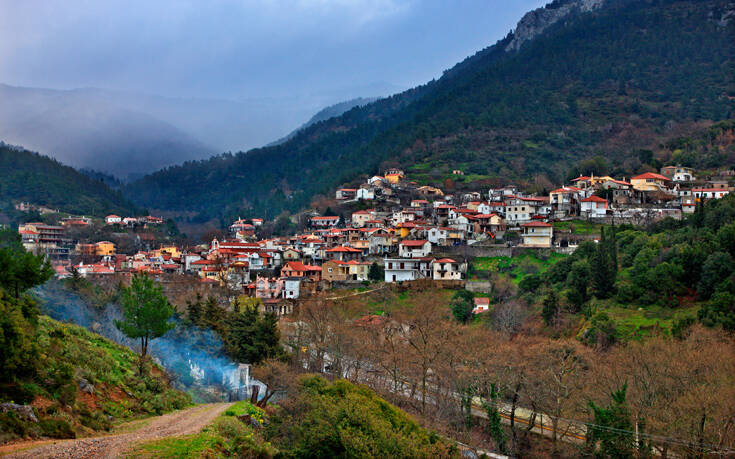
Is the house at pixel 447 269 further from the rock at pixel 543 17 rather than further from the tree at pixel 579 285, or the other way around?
the rock at pixel 543 17

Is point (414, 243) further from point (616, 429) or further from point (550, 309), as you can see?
point (616, 429)

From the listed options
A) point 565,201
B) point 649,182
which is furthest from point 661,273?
point 649,182

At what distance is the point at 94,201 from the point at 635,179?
8069 centimetres

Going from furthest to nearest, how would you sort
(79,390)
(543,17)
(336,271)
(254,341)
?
1. (543,17)
2. (336,271)
3. (254,341)
4. (79,390)

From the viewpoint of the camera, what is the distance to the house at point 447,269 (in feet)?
148

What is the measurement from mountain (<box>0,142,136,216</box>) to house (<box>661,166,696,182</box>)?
77173 mm

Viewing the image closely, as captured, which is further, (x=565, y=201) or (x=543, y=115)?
(x=543, y=115)

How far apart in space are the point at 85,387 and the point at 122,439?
3169 millimetres

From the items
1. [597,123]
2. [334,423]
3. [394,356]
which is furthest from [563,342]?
[597,123]

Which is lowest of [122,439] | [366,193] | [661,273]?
[122,439]

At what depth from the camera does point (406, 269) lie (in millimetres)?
46531

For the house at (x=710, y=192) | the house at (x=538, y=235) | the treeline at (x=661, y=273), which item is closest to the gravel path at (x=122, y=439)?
the treeline at (x=661, y=273)

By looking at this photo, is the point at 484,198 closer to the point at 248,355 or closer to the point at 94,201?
the point at 248,355

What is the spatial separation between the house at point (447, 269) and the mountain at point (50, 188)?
6405 centimetres
